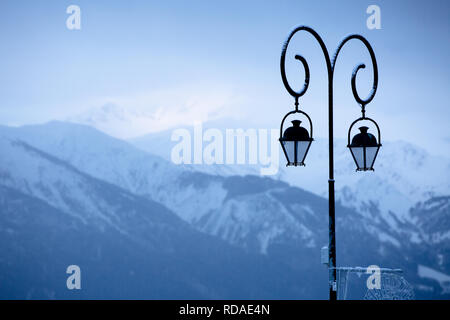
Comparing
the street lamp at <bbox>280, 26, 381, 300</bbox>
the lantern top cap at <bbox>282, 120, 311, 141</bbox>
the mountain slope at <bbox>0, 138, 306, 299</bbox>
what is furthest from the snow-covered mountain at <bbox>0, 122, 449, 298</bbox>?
the lantern top cap at <bbox>282, 120, 311, 141</bbox>

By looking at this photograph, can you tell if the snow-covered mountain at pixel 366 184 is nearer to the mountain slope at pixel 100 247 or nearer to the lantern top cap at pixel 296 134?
the mountain slope at pixel 100 247

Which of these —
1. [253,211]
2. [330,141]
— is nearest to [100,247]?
[253,211]

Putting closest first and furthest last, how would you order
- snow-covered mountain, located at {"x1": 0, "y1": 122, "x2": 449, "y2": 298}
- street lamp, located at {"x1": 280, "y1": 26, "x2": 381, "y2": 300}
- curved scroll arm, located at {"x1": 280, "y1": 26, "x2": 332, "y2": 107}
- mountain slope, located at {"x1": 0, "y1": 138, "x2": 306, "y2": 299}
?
1. street lamp, located at {"x1": 280, "y1": 26, "x2": 381, "y2": 300}
2. curved scroll arm, located at {"x1": 280, "y1": 26, "x2": 332, "y2": 107}
3. mountain slope, located at {"x1": 0, "y1": 138, "x2": 306, "y2": 299}
4. snow-covered mountain, located at {"x1": 0, "y1": 122, "x2": 449, "y2": 298}

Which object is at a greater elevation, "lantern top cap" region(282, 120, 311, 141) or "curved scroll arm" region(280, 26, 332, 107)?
"curved scroll arm" region(280, 26, 332, 107)

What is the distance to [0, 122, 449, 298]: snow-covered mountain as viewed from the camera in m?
159

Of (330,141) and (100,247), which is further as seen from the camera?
(100,247)

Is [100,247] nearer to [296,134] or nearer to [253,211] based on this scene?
[253,211]

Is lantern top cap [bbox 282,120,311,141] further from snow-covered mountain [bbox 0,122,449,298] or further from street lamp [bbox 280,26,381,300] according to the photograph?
snow-covered mountain [bbox 0,122,449,298]

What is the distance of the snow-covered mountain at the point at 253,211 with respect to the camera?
520 feet

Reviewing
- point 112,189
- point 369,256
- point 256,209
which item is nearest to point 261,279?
point 256,209

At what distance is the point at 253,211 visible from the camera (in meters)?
160

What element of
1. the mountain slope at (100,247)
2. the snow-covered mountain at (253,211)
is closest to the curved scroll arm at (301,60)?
the mountain slope at (100,247)
